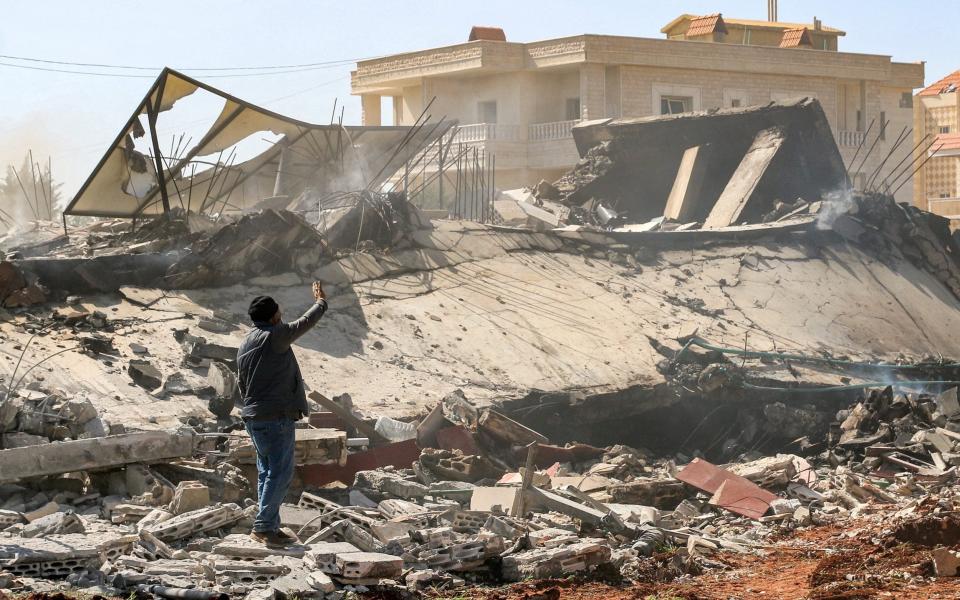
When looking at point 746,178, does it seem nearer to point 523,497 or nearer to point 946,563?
point 523,497

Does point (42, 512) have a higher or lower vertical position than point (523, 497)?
higher

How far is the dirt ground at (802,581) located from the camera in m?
6.81

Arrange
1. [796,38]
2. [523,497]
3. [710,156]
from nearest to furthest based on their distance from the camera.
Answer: [523,497] < [710,156] < [796,38]

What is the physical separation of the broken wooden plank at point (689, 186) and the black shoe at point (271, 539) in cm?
1359

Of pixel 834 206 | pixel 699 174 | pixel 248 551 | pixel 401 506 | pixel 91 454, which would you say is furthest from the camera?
pixel 699 174

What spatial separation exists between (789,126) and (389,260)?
7.52m

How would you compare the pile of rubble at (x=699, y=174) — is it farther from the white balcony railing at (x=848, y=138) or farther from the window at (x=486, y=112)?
the white balcony railing at (x=848, y=138)

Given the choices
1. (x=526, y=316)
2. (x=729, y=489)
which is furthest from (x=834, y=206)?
(x=729, y=489)

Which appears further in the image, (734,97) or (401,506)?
(734,97)

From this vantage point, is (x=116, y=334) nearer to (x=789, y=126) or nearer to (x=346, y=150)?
(x=346, y=150)

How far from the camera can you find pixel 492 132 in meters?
34.7

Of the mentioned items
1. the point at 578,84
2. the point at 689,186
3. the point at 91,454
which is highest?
the point at 578,84

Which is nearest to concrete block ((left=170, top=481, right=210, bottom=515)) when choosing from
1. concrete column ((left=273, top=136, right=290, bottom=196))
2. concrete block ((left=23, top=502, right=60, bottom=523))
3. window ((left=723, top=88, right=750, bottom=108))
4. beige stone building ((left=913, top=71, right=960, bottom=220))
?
concrete block ((left=23, top=502, right=60, bottom=523))

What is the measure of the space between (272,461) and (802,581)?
10.6 feet
